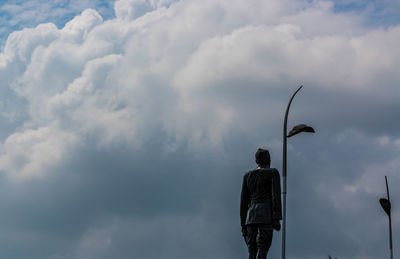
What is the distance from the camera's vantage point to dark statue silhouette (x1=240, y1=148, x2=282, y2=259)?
1340 centimetres

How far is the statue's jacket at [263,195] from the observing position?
43.8ft

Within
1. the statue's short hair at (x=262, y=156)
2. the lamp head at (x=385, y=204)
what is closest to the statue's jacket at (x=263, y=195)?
the statue's short hair at (x=262, y=156)

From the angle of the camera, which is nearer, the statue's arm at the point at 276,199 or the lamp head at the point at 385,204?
the statue's arm at the point at 276,199

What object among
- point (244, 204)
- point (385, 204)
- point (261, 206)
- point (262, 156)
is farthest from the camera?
point (385, 204)

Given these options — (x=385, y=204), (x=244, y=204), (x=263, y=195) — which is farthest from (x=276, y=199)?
(x=385, y=204)

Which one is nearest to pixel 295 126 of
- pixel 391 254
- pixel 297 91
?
pixel 297 91

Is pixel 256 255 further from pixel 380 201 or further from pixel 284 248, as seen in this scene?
pixel 380 201

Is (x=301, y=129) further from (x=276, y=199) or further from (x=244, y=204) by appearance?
(x=276, y=199)

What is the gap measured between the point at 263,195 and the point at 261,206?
23cm

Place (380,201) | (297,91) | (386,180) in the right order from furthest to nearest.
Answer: (386,180) → (380,201) → (297,91)

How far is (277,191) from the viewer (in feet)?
43.8

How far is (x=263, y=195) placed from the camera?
536 inches

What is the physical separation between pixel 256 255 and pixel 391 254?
2783 centimetres

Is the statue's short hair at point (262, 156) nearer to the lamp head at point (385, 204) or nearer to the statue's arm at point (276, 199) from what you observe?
the statue's arm at point (276, 199)
